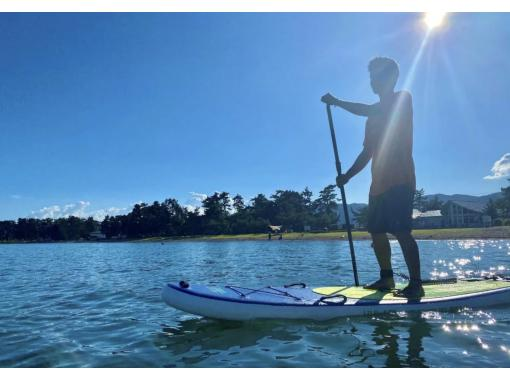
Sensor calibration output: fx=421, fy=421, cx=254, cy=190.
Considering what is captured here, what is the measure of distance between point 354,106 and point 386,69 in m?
0.92

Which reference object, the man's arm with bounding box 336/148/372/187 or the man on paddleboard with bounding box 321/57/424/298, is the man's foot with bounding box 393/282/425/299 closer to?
the man on paddleboard with bounding box 321/57/424/298

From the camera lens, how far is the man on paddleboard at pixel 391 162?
7641 millimetres

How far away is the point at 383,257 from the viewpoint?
8.43 meters

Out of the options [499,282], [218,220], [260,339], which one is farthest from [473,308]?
[218,220]

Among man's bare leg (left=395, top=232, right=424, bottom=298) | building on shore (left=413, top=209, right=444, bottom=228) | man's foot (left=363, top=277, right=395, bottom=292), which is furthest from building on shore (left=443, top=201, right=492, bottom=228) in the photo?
man's bare leg (left=395, top=232, right=424, bottom=298)

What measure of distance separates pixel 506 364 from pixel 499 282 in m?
4.93

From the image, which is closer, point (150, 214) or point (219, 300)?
point (219, 300)

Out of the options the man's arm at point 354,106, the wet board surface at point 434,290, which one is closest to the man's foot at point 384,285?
the wet board surface at point 434,290

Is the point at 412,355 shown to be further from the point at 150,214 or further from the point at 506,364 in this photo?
the point at 150,214

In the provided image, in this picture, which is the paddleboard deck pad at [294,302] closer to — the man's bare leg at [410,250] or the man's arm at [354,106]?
the man's bare leg at [410,250]

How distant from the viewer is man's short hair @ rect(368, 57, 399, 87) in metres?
7.93

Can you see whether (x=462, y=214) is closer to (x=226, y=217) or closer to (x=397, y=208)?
(x=226, y=217)

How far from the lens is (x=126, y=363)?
5441 millimetres
